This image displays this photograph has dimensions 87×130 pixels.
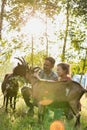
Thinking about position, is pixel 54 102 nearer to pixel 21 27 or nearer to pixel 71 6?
pixel 21 27

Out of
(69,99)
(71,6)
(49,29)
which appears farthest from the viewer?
(49,29)

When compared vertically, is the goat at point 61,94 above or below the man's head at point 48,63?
below

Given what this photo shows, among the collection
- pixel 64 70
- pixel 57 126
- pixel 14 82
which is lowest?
pixel 57 126

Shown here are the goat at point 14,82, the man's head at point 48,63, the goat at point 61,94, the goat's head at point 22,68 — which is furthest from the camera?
the goat at point 14,82

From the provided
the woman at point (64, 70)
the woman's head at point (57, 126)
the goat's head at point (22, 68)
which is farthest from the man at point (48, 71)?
the woman's head at point (57, 126)

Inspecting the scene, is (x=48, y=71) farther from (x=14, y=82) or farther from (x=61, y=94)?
(x=61, y=94)

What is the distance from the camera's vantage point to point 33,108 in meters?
10.3

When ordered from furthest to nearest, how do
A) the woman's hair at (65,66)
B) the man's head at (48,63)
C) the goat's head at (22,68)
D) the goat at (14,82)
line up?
the goat at (14,82), the man's head at (48,63), the goat's head at (22,68), the woman's hair at (65,66)

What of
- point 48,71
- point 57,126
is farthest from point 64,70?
point 48,71

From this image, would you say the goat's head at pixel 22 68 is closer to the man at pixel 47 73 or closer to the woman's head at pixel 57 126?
the man at pixel 47 73

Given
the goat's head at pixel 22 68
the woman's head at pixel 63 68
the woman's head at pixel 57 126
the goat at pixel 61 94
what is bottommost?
the woman's head at pixel 57 126

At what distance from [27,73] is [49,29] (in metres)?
12.1

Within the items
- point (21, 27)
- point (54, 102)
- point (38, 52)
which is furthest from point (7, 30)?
point (54, 102)

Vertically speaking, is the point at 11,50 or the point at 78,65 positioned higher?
the point at 11,50
